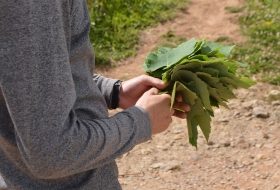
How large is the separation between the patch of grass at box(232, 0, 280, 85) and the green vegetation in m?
1.02

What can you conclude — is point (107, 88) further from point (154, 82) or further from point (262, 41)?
point (262, 41)

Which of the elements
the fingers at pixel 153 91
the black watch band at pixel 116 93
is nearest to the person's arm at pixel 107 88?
the black watch band at pixel 116 93

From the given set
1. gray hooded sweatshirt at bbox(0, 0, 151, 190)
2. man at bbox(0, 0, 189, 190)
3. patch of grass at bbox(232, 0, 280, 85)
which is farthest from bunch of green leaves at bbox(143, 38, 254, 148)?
patch of grass at bbox(232, 0, 280, 85)

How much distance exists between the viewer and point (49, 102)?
3.35 feet

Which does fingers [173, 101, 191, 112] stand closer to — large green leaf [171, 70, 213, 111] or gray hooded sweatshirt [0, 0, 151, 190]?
large green leaf [171, 70, 213, 111]

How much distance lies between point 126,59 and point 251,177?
2277mm

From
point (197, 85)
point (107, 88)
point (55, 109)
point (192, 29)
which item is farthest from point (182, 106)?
point (192, 29)

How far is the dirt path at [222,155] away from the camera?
331cm

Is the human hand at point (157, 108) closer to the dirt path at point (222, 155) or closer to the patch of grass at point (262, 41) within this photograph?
the dirt path at point (222, 155)

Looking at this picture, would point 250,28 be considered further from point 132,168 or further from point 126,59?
point 132,168

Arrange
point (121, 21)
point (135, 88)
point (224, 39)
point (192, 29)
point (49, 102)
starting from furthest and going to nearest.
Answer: point (121, 21)
point (192, 29)
point (224, 39)
point (135, 88)
point (49, 102)

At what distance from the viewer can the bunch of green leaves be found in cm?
152

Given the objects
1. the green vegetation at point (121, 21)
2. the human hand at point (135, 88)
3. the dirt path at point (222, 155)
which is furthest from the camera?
the green vegetation at point (121, 21)

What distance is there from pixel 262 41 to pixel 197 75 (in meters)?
3.61
